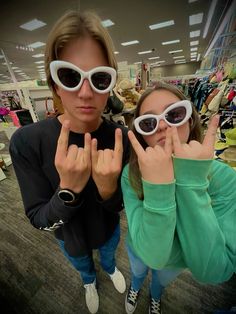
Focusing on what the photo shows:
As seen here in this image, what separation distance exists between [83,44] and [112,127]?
0.35m

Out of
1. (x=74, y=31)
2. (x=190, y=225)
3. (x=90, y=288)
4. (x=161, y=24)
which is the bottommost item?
(x=90, y=288)

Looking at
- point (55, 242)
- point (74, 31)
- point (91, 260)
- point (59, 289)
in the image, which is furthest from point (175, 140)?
point (55, 242)

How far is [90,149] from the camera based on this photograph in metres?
0.58

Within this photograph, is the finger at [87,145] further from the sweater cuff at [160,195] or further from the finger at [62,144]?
the sweater cuff at [160,195]

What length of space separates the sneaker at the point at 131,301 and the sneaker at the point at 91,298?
0.75ft

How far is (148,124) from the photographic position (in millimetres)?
681

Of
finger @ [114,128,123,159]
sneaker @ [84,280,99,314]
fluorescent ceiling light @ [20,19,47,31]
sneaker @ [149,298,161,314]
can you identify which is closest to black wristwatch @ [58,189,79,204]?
finger @ [114,128,123,159]

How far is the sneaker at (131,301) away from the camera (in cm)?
115

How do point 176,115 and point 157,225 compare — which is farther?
point 176,115

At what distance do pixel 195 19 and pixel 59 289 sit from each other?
880 centimetres

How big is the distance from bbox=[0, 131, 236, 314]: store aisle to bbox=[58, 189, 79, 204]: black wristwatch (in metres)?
1.17

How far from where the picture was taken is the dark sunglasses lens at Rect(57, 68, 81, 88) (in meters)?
0.58

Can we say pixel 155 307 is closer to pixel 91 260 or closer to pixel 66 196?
pixel 91 260

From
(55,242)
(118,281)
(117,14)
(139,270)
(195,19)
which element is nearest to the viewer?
(139,270)
